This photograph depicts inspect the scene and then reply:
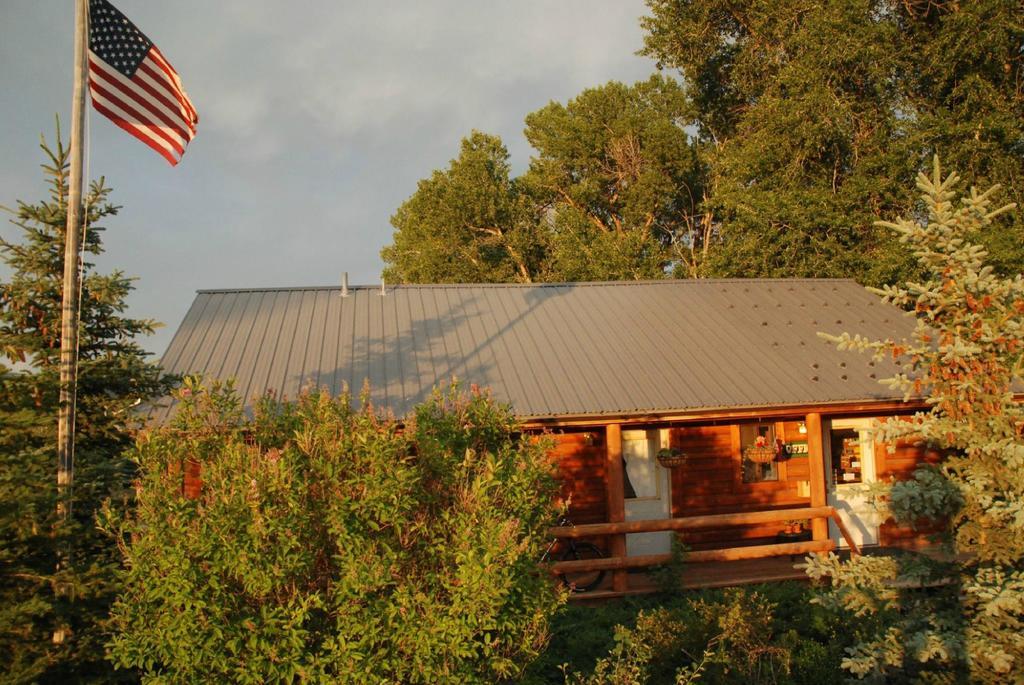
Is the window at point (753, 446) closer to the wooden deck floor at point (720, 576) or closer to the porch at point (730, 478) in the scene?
the porch at point (730, 478)

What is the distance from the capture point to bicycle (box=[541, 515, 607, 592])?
10.9 meters

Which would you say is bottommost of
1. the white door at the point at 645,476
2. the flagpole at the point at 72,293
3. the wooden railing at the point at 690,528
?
the wooden railing at the point at 690,528

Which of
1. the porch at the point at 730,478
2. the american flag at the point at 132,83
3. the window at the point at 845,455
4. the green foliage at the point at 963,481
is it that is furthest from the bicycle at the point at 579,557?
the american flag at the point at 132,83

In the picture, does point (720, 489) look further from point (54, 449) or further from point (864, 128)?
point (864, 128)

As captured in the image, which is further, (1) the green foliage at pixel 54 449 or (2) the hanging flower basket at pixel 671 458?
(2) the hanging flower basket at pixel 671 458

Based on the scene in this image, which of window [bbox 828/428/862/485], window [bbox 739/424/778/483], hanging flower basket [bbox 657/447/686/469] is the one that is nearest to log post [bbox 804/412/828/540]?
window [bbox 739/424/778/483]

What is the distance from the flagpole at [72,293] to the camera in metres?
6.34

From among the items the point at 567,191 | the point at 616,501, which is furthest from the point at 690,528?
the point at 567,191

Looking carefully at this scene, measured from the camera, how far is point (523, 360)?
12.1 metres

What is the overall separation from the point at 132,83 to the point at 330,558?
4.60m

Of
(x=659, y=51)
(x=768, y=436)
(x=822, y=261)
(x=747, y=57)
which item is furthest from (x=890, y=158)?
(x=768, y=436)

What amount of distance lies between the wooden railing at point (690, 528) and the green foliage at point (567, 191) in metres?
21.2

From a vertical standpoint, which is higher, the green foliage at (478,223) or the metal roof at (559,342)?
the green foliage at (478,223)

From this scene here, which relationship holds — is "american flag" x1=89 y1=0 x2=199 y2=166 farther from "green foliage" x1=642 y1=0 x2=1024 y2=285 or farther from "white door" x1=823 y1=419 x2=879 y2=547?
"green foliage" x1=642 y1=0 x2=1024 y2=285
